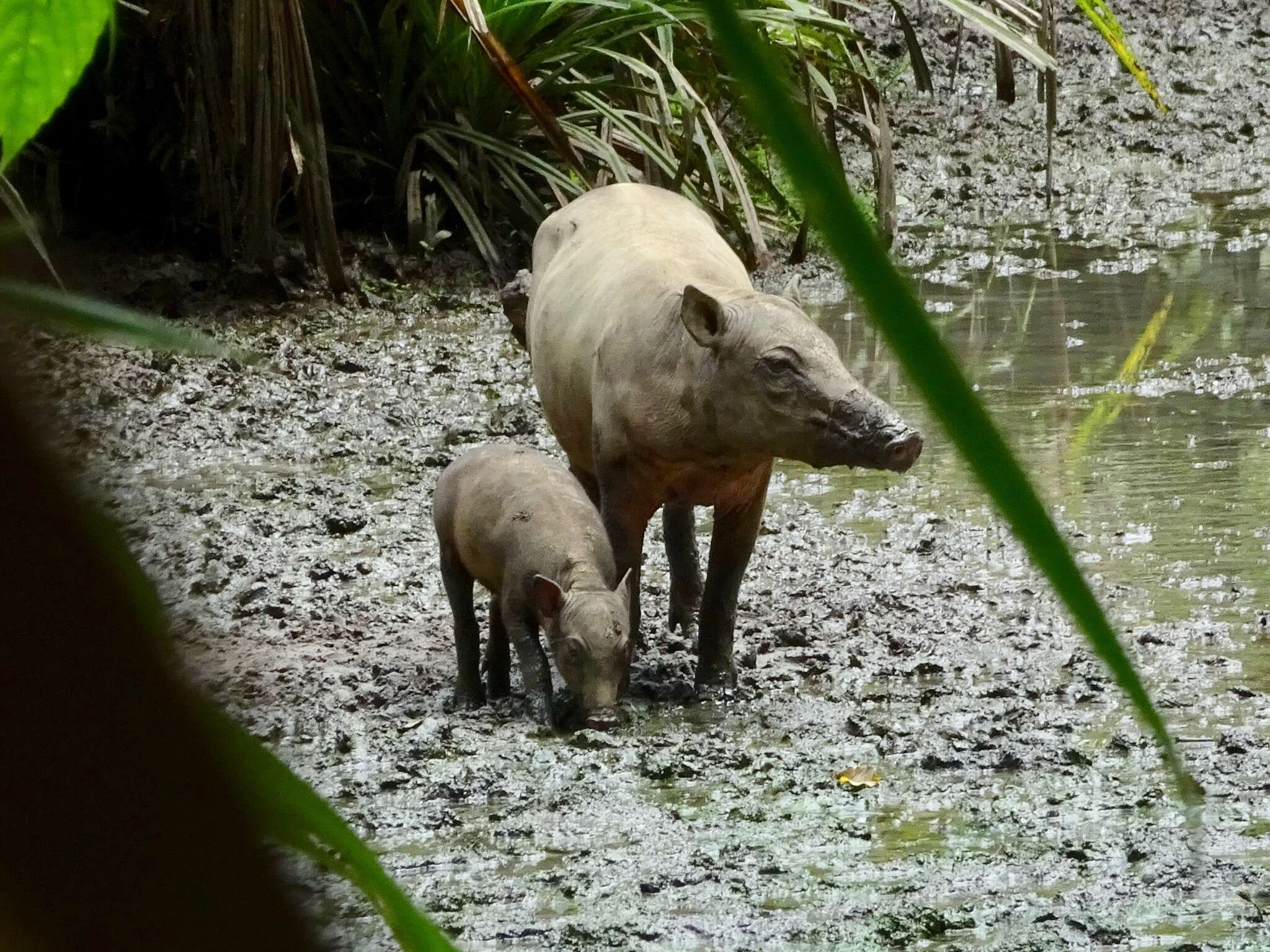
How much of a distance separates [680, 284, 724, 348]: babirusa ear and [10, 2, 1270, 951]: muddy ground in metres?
1.04

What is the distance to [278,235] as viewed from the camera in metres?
10.1

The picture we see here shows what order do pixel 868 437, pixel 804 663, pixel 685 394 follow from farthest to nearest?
pixel 804 663 < pixel 685 394 < pixel 868 437

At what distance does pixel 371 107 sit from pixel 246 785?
1052 cm

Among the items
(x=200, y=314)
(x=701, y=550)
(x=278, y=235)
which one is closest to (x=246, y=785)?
(x=701, y=550)

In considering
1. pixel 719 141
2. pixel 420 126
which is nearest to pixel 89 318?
pixel 719 141

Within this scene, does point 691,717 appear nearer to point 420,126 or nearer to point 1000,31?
point 1000,31

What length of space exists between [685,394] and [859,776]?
3.78ft

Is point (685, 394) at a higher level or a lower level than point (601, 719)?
higher

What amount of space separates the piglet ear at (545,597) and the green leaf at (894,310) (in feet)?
13.9

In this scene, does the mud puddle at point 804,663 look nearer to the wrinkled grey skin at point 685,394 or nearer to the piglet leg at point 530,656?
the piglet leg at point 530,656

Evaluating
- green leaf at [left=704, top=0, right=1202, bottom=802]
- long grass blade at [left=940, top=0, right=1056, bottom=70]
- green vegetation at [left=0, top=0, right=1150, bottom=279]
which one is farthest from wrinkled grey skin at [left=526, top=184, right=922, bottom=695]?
green leaf at [left=704, top=0, right=1202, bottom=802]

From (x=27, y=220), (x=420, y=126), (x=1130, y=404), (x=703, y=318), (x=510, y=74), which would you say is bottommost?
(x=1130, y=404)

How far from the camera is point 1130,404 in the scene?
25.8 ft

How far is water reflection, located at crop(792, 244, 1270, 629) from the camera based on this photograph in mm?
6066
